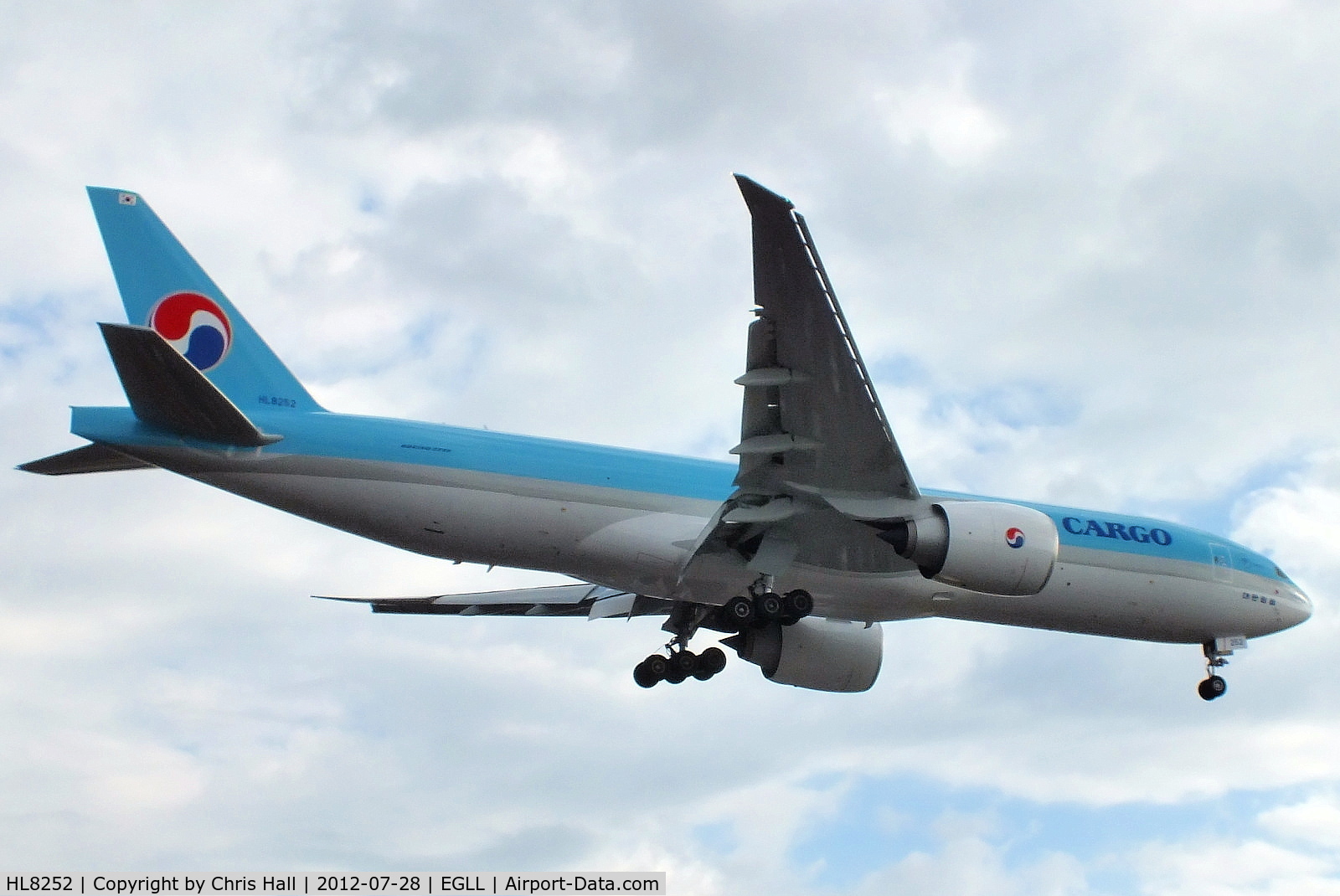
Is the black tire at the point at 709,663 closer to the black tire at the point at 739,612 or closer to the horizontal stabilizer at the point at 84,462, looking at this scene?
the black tire at the point at 739,612

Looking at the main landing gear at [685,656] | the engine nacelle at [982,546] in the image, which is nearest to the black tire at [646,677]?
the main landing gear at [685,656]

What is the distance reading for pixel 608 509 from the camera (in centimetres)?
1823

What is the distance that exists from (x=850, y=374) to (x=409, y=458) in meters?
6.09

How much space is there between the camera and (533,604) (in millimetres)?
23672

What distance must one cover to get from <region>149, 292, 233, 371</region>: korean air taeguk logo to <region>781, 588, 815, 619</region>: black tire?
28.2 ft

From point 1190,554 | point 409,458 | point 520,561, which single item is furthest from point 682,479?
point 1190,554

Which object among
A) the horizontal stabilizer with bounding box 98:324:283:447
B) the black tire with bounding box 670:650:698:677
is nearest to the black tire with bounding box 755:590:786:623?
the black tire with bounding box 670:650:698:677

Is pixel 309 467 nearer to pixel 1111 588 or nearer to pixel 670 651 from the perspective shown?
pixel 670 651

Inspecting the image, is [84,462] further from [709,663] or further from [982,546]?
[982,546]

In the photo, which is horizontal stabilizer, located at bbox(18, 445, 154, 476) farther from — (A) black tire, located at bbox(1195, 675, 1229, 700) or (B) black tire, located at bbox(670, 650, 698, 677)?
(A) black tire, located at bbox(1195, 675, 1229, 700)

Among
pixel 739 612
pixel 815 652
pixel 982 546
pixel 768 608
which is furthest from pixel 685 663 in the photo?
pixel 982 546

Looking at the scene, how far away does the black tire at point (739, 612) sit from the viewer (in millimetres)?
18562

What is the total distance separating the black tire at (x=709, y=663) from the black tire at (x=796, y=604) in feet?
9.90

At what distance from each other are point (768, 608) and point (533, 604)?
6563mm
